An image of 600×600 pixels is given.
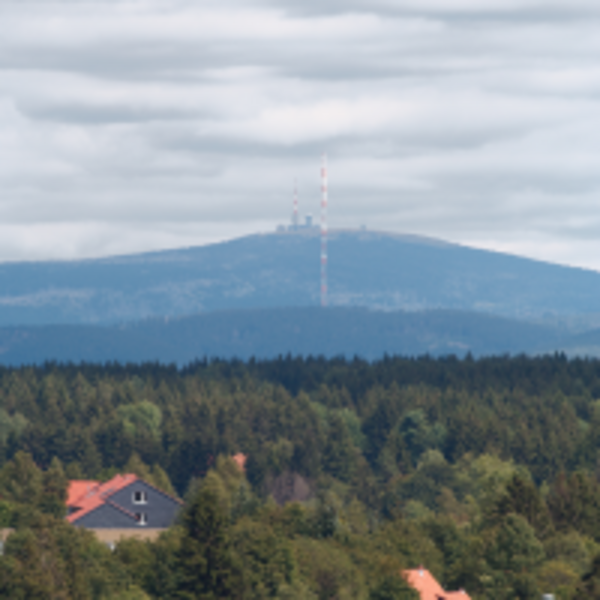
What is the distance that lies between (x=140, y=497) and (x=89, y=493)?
9.99 m

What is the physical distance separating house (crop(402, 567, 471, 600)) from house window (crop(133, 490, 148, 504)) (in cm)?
6462

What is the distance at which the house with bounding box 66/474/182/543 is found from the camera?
156 m

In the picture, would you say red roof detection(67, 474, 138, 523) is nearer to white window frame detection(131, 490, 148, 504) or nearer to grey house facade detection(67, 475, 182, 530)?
grey house facade detection(67, 475, 182, 530)

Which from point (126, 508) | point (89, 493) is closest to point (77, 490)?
point (89, 493)

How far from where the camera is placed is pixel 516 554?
103688 millimetres

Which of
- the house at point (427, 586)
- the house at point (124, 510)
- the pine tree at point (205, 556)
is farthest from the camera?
the house at point (124, 510)

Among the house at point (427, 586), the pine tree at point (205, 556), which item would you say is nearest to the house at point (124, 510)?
the house at point (427, 586)

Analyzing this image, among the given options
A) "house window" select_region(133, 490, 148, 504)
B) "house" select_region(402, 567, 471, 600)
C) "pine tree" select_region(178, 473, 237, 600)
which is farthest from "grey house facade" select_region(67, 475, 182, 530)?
"pine tree" select_region(178, 473, 237, 600)

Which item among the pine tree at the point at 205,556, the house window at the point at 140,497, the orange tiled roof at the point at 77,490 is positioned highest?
the pine tree at the point at 205,556

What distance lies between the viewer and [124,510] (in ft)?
521

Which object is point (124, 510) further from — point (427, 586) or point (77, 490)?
point (427, 586)

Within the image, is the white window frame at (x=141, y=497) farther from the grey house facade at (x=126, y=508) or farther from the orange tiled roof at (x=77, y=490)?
the orange tiled roof at (x=77, y=490)

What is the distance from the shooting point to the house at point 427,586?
313ft

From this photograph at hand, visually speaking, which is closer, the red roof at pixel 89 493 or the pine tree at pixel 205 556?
the pine tree at pixel 205 556
